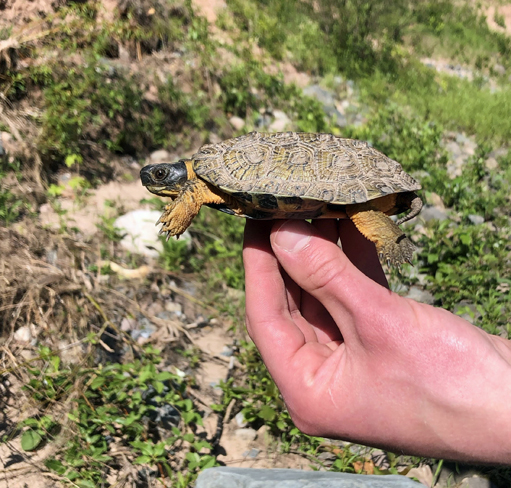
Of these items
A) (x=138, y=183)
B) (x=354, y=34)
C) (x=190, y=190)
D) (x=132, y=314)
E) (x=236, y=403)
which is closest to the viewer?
(x=190, y=190)

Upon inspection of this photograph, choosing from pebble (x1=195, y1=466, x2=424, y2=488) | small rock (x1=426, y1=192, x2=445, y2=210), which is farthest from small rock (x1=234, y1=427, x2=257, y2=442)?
small rock (x1=426, y1=192, x2=445, y2=210)

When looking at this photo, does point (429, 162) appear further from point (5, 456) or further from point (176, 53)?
point (5, 456)

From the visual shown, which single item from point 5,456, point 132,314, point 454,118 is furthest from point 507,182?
point 5,456

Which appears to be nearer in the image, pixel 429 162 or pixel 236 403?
pixel 236 403

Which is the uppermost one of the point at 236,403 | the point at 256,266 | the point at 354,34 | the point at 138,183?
the point at 354,34

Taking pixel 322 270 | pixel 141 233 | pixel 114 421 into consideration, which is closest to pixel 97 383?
pixel 114 421

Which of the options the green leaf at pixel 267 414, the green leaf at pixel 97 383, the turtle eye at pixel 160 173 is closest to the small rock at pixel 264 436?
the green leaf at pixel 267 414

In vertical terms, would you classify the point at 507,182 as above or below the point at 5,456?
above
